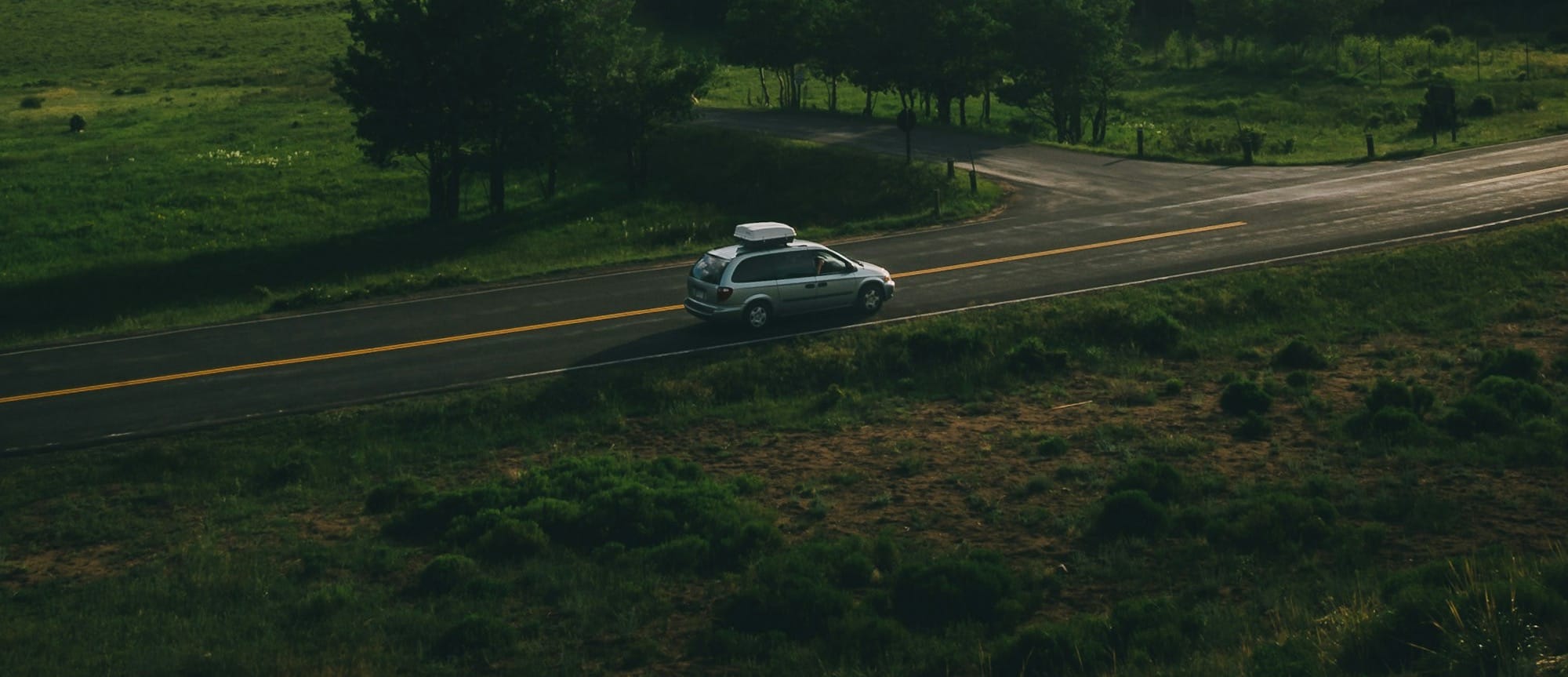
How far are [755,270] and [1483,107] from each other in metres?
41.7

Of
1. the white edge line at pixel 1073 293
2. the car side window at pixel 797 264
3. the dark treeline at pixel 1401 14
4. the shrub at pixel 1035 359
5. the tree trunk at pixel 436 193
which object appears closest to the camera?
the white edge line at pixel 1073 293

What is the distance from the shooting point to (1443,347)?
2905 centimetres

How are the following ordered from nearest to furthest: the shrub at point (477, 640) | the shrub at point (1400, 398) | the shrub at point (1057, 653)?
the shrub at point (1057, 653) → the shrub at point (477, 640) → the shrub at point (1400, 398)

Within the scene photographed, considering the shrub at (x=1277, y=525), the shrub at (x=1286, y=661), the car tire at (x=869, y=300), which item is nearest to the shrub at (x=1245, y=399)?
the shrub at (x=1277, y=525)

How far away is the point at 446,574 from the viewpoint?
18.5m

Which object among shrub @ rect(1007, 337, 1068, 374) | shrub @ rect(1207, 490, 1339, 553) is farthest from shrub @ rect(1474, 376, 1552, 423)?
shrub @ rect(1007, 337, 1068, 374)

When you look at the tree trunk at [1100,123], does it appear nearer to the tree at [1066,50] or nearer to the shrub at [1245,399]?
the tree at [1066,50]

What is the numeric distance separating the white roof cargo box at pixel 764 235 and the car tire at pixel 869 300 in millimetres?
2038

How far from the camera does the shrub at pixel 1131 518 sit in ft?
64.0

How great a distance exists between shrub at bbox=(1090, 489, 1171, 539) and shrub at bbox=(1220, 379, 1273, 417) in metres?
6.13

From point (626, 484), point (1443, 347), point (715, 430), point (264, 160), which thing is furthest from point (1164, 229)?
point (264, 160)

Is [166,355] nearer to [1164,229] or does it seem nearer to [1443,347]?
[1164,229]

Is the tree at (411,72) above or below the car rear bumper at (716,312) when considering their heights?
above

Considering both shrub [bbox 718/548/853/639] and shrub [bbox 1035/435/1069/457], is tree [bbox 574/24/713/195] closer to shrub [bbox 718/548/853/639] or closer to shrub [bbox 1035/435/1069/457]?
shrub [bbox 1035/435/1069/457]
